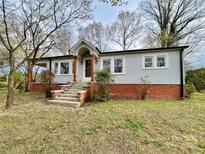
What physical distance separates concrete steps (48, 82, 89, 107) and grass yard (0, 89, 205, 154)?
167cm

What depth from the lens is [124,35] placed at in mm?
30547

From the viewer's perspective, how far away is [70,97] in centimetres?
1146

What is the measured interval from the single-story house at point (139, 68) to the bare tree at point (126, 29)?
16397mm

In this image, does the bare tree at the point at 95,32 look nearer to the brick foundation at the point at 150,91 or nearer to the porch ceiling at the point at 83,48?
the porch ceiling at the point at 83,48

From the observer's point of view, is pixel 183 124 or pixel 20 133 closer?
pixel 20 133

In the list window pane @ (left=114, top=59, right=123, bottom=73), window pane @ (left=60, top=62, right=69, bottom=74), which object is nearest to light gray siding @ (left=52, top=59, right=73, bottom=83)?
window pane @ (left=60, top=62, right=69, bottom=74)

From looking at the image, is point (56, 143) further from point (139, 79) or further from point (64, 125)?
point (139, 79)

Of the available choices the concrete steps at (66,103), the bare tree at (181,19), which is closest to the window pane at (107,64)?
the concrete steps at (66,103)

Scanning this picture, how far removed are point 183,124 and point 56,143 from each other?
4700 mm

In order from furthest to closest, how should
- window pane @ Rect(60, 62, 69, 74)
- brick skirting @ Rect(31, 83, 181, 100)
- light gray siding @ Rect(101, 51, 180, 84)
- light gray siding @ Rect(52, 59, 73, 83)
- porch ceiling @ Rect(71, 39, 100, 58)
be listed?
window pane @ Rect(60, 62, 69, 74), light gray siding @ Rect(52, 59, 73, 83), porch ceiling @ Rect(71, 39, 100, 58), light gray siding @ Rect(101, 51, 180, 84), brick skirting @ Rect(31, 83, 181, 100)

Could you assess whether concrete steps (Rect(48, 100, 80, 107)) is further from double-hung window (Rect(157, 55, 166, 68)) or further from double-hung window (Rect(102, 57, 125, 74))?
double-hung window (Rect(157, 55, 166, 68))

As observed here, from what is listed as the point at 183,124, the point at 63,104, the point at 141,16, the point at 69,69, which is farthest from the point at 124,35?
the point at 183,124

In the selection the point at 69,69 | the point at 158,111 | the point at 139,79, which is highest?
the point at 69,69

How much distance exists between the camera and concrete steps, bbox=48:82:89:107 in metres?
10.3
